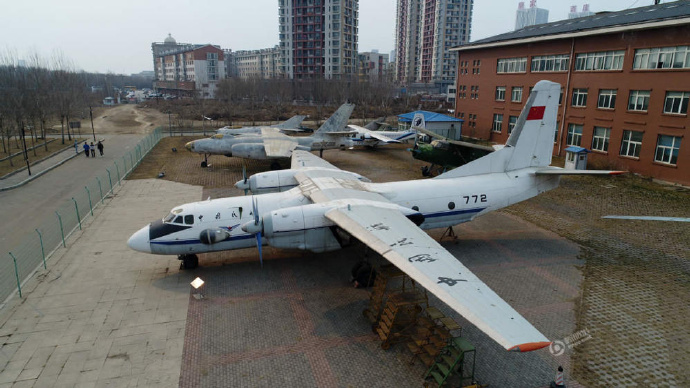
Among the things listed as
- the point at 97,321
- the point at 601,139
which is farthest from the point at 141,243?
the point at 601,139

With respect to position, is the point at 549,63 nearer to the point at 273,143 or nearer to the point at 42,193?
the point at 273,143

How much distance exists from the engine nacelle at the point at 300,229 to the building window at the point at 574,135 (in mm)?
38465

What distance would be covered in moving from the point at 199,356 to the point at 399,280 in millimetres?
9582

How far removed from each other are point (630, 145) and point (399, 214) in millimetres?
34030

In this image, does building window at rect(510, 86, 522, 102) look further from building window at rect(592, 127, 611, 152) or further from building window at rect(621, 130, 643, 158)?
building window at rect(621, 130, 643, 158)

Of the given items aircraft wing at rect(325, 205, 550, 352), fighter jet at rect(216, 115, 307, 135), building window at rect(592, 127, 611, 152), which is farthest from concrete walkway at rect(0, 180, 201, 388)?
building window at rect(592, 127, 611, 152)

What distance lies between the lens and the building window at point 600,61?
39.7 metres

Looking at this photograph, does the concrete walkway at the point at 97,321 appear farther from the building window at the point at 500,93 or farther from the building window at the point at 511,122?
the building window at the point at 500,93

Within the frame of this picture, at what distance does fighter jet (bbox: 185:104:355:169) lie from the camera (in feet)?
130

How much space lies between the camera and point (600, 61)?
41.5 m

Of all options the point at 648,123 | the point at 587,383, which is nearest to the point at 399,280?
the point at 587,383

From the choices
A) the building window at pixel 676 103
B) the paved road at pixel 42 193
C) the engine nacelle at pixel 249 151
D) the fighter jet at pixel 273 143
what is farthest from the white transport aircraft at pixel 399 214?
the building window at pixel 676 103

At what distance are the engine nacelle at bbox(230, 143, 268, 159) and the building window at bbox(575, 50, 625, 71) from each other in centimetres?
3643

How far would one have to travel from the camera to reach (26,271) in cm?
1947
